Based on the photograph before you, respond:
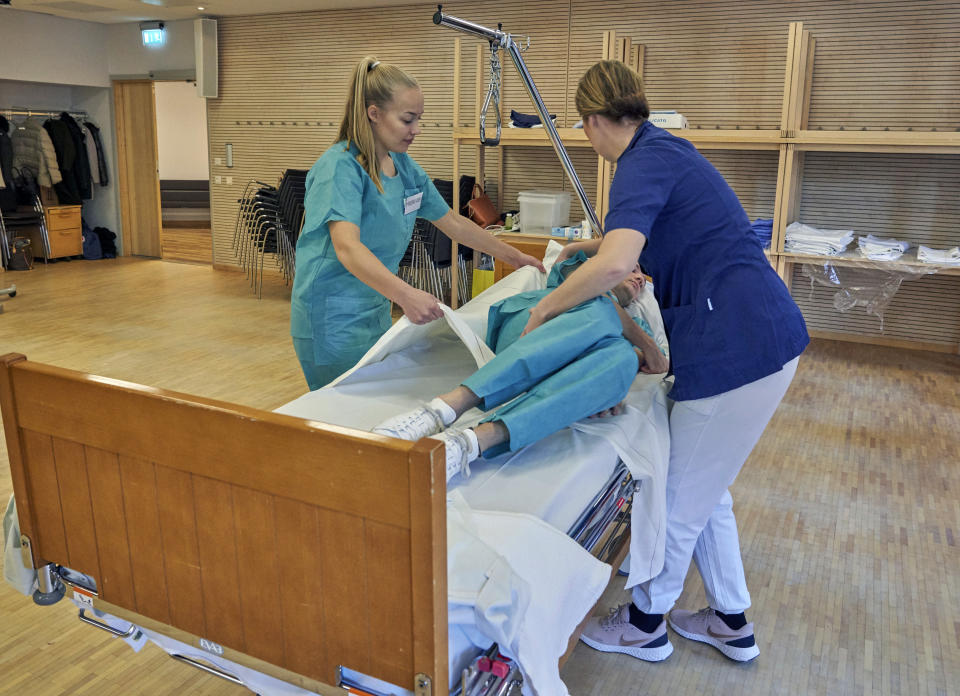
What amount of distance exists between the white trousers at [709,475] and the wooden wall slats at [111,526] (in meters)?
1.08

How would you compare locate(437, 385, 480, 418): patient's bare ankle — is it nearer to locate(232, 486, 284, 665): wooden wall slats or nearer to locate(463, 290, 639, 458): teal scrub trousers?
locate(463, 290, 639, 458): teal scrub trousers

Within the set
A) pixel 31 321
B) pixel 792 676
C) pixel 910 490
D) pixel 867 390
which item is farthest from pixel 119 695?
pixel 31 321

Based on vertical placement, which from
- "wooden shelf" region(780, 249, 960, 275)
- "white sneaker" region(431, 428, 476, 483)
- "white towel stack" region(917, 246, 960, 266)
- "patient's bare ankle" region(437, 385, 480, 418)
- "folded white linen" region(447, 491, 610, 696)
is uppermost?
"white towel stack" region(917, 246, 960, 266)

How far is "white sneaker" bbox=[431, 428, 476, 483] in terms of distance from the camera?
1437mm

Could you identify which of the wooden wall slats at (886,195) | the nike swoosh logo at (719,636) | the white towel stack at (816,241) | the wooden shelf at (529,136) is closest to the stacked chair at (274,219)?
the wooden shelf at (529,136)

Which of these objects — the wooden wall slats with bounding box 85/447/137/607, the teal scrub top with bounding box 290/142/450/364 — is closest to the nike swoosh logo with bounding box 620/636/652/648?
the teal scrub top with bounding box 290/142/450/364

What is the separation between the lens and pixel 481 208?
18.1 ft

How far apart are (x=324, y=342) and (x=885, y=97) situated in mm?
4184

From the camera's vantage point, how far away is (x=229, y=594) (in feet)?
3.98

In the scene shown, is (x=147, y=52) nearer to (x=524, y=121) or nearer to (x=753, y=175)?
(x=524, y=121)

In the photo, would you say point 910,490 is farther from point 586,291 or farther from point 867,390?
point 586,291

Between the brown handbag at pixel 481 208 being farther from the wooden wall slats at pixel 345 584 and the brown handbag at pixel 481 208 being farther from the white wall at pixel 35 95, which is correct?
the white wall at pixel 35 95

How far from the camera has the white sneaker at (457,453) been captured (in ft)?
4.71

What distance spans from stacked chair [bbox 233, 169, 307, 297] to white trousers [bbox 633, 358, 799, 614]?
4.14 meters
